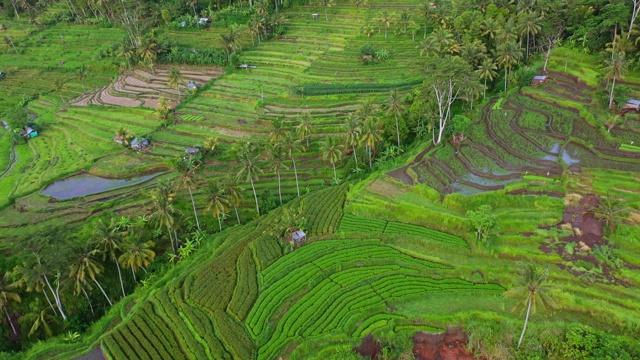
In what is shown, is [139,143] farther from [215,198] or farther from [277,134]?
[215,198]

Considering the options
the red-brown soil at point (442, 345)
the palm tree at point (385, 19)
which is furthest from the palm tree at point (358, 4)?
the red-brown soil at point (442, 345)

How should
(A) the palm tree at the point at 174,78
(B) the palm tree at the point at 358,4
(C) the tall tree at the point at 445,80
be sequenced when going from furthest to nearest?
(B) the palm tree at the point at 358,4 → (A) the palm tree at the point at 174,78 → (C) the tall tree at the point at 445,80

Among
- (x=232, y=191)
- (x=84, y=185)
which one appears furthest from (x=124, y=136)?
(x=232, y=191)

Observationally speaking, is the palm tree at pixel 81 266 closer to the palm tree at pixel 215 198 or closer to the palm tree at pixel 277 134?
the palm tree at pixel 215 198

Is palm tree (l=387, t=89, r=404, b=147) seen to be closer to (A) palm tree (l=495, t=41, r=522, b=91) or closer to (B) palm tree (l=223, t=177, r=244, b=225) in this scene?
(A) palm tree (l=495, t=41, r=522, b=91)

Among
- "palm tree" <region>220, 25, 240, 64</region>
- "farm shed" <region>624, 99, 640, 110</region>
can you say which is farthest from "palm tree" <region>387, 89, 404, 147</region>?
"palm tree" <region>220, 25, 240, 64</region>

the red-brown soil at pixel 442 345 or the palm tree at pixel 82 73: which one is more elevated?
the palm tree at pixel 82 73
